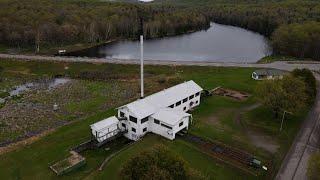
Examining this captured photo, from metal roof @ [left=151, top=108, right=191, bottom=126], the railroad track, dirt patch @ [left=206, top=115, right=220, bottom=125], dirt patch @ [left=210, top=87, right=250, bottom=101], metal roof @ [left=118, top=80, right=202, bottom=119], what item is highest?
metal roof @ [left=118, top=80, right=202, bottom=119]

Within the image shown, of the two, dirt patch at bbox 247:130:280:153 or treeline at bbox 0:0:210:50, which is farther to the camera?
treeline at bbox 0:0:210:50

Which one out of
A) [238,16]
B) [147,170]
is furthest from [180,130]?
[238,16]

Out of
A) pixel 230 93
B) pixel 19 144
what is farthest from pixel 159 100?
pixel 19 144

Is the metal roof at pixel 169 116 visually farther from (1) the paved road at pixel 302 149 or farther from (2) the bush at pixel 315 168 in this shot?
(2) the bush at pixel 315 168

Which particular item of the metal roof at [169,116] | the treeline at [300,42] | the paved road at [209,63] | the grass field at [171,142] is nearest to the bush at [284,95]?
the grass field at [171,142]

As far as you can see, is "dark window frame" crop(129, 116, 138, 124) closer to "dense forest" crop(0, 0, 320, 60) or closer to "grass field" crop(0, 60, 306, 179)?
"grass field" crop(0, 60, 306, 179)

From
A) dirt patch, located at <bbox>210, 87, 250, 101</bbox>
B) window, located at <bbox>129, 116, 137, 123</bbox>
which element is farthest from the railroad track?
dirt patch, located at <bbox>210, 87, 250, 101</bbox>

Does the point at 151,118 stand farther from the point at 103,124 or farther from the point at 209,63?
the point at 209,63

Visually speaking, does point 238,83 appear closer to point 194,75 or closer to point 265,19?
point 194,75
